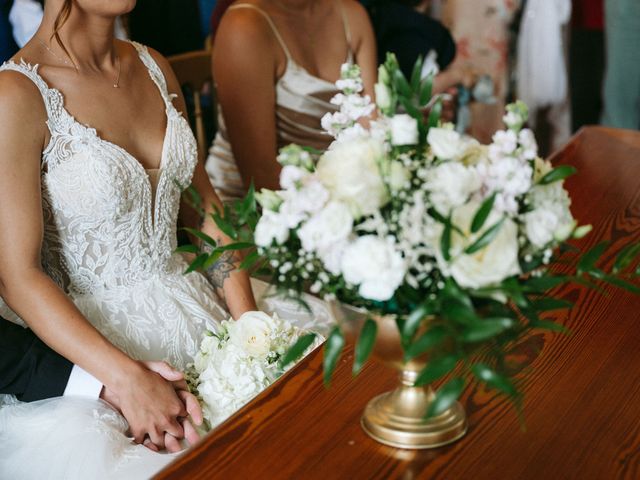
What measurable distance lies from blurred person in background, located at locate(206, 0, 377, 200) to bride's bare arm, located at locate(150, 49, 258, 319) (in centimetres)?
36

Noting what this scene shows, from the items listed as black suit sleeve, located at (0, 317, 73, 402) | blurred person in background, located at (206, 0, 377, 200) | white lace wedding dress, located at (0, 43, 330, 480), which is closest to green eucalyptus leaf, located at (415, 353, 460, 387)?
white lace wedding dress, located at (0, 43, 330, 480)

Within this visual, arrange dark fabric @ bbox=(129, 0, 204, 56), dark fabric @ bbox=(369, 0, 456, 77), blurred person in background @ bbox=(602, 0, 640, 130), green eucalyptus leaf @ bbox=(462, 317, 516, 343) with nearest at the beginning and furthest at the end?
green eucalyptus leaf @ bbox=(462, 317, 516, 343) < dark fabric @ bbox=(369, 0, 456, 77) < dark fabric @ bbox=(129, 0, 204, 56) < blurred person in background @ bbox=(602, 0, 640, 130)

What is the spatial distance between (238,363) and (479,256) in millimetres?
620

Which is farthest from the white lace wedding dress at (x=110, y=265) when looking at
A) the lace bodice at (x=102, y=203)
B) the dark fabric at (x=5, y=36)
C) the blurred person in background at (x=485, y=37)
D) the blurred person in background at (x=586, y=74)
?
the blurred person in background at (x=586, y=74)

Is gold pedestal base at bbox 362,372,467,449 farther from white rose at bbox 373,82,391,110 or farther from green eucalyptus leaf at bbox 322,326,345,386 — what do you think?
white rose at bbox 373,82,391,110

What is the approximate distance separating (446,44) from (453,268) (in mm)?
2484

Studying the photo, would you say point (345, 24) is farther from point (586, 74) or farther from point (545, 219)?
point (586, 74)

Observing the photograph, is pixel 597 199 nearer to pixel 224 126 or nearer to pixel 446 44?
pixel 224 126

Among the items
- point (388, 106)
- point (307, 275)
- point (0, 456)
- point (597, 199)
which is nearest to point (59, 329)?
point (0, 456)

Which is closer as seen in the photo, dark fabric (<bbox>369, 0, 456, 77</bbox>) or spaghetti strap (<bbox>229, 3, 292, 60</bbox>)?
spaghetti strap (<bbox>229, 3, 292, 60</bbox>)

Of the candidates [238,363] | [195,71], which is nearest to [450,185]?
[238,363]

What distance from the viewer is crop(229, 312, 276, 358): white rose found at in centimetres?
149

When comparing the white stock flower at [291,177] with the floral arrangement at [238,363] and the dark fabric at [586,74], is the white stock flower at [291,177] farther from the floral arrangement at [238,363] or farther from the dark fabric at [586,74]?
the dark fabric at [586,74]

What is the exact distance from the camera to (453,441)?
116 cm
